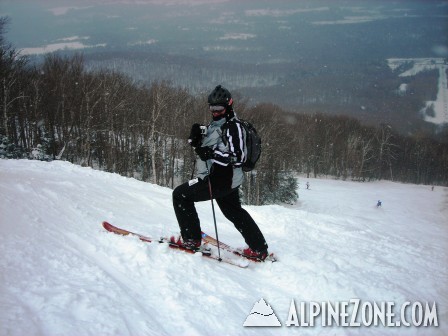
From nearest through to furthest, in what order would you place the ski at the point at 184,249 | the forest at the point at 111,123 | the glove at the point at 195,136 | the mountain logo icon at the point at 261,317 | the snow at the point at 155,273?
the snow at the point at 155,273 → the mountain logo icon at the point at 261,317 → the glove at the point at 195,136 → the ski at the point at 184,249 → the forest at the point at 111,123

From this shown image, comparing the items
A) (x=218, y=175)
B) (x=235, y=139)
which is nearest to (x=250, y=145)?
(x=235, y=139)

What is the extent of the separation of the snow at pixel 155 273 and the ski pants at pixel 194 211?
1.41ft

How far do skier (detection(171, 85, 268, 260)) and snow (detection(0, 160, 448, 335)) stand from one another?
46cm

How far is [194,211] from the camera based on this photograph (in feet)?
16.2

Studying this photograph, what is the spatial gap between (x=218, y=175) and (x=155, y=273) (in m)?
1.53

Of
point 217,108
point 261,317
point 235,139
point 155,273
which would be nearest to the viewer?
point 261,317

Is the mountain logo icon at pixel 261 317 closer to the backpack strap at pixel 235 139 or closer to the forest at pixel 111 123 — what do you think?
the backpack strap at pixel 235 139

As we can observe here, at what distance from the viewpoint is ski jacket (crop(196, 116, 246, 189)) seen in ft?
14.9

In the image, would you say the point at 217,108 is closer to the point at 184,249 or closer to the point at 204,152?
the point at 204,152

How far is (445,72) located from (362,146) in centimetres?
11356

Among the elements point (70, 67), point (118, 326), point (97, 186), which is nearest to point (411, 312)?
point (118, 326)

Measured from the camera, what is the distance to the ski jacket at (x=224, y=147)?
14.9ft

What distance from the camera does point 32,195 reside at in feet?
19.4

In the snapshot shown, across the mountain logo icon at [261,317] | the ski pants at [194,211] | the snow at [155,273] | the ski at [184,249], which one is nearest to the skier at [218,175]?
the ski pants at [194,211]
